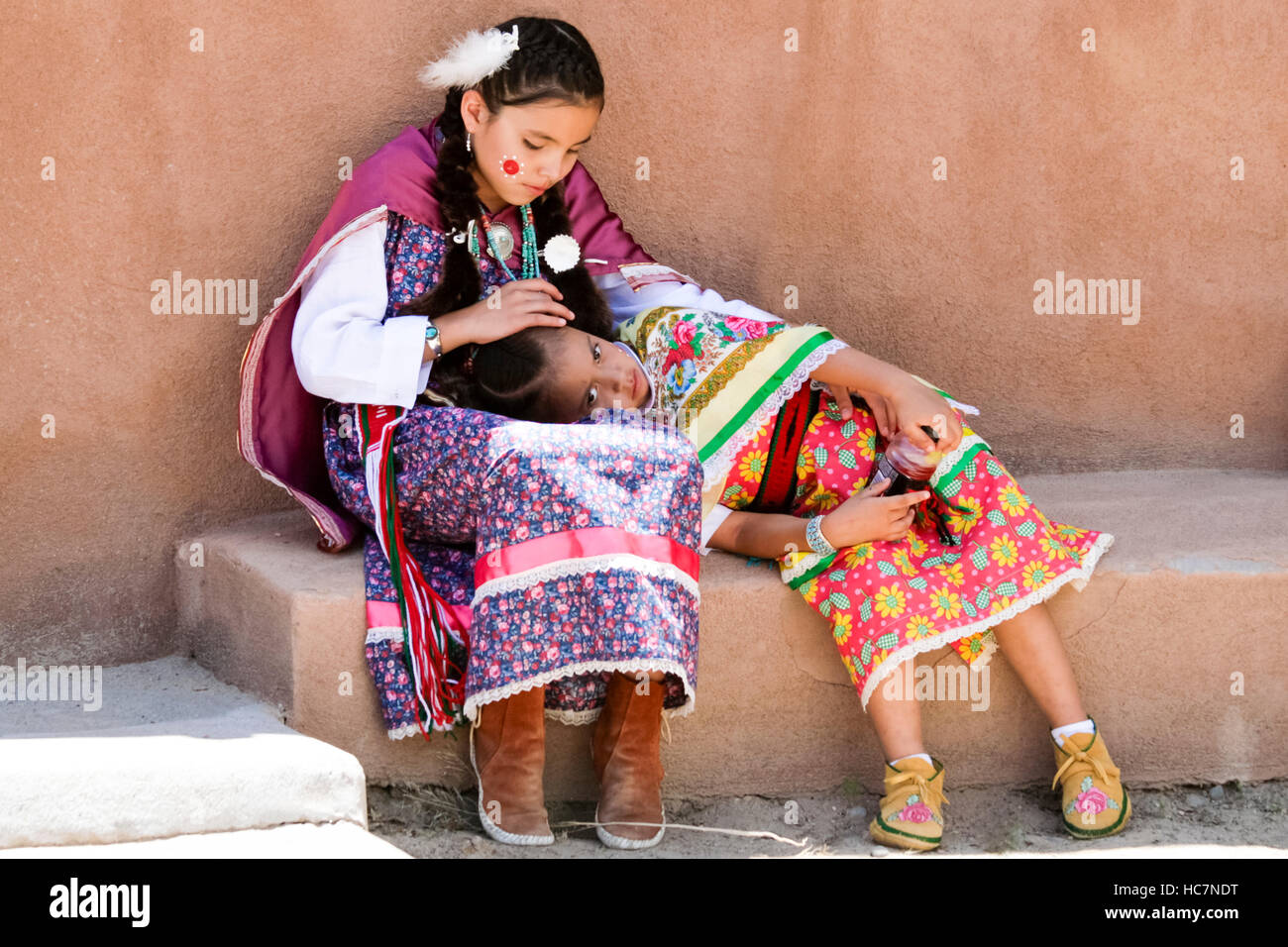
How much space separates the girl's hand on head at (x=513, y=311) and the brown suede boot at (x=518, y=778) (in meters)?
0.74

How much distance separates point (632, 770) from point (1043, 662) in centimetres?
85

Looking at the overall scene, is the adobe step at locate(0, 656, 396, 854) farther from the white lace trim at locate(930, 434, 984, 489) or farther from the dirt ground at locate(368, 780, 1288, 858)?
the white lace trim at locate(930, 434, 984, 489)

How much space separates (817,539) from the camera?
2.89 meters

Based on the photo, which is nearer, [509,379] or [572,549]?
[572,549]

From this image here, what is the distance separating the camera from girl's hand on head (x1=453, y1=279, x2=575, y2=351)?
2.94 metres

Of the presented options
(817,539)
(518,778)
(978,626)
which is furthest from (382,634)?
(978,626)

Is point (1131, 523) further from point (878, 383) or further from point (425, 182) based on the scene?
point (425, 182)

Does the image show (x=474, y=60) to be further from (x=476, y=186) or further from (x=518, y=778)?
(x=518, y=778)

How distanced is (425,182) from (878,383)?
102cm

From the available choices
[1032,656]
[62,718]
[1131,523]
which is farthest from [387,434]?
[1131,523]

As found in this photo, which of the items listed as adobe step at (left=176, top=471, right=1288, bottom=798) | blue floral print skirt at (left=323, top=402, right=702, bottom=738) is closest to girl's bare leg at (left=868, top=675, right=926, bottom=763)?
adobe step at (left=176, top=471, right=1288, bottom=798)

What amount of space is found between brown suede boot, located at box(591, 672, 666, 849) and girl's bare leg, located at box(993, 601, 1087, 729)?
718mm

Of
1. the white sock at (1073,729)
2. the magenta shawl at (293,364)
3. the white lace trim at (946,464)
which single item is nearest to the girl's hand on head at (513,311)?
the magenta shawl at (293,364)

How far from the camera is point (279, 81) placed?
10.9 feet
